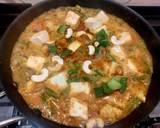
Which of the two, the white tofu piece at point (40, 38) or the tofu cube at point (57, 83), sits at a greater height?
the white tofu piece at point (40, 38)

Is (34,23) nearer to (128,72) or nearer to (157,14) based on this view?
(128,72)

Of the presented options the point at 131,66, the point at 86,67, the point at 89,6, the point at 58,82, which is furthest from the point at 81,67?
the point at 89,6

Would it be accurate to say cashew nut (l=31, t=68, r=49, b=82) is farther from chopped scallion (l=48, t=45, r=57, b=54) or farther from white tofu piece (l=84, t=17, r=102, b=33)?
white tofu piece (l=84, t=17, r=102, b=33)

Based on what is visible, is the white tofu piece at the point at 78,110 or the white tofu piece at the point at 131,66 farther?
the white tofu piece at the point at 131,66

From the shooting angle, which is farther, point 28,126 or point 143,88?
point 143,88

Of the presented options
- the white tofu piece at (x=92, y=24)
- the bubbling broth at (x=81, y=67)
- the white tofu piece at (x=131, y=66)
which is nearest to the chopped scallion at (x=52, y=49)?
the bubbling broth at (x=81, y=67)

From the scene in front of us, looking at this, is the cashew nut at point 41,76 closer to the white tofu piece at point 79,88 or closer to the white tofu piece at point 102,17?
the white tofu piece at point 79,88

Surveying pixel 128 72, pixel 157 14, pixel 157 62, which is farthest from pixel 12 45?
pixel 157 14
